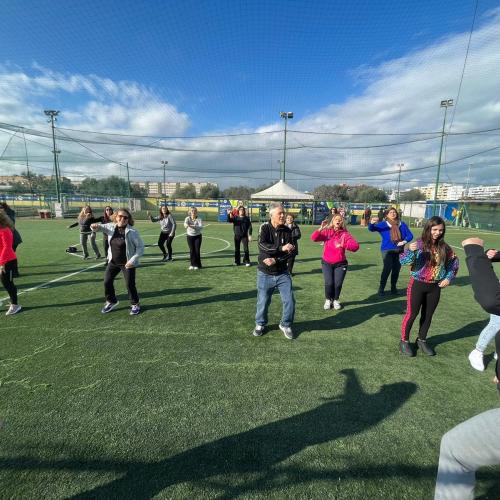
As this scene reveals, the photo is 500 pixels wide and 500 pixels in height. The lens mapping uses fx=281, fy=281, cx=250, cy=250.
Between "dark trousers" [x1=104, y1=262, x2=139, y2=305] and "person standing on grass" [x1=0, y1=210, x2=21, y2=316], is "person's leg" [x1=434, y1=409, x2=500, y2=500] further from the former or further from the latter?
"person standing on grass" [x1=0, y1=210, x2=21, y2=316]

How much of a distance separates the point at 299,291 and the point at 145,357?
415cm

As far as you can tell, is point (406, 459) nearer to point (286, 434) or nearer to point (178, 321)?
point (286, 434)

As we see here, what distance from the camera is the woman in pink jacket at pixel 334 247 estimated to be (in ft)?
17.6

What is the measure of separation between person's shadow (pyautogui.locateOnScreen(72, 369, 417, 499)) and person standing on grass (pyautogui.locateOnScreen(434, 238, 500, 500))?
1012 mm

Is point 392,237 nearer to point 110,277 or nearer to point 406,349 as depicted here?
point 406,349

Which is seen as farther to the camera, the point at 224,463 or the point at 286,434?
the point at 286,434

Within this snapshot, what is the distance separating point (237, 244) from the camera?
31.6ft

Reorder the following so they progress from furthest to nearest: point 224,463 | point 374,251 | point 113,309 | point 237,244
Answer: point 374,251
point 237,244
point 113,309
point 224,463

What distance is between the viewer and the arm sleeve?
1.74 m

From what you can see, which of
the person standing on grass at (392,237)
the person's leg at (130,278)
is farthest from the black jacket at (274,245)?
the person standing on grass at (392,237)

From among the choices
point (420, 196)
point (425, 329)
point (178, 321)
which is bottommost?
point (178, 321)

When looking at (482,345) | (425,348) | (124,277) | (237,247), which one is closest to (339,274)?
(425,348)

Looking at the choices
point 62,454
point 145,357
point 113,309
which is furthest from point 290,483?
point 113,309

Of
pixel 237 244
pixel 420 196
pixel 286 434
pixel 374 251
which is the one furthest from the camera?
pixel 420 196
